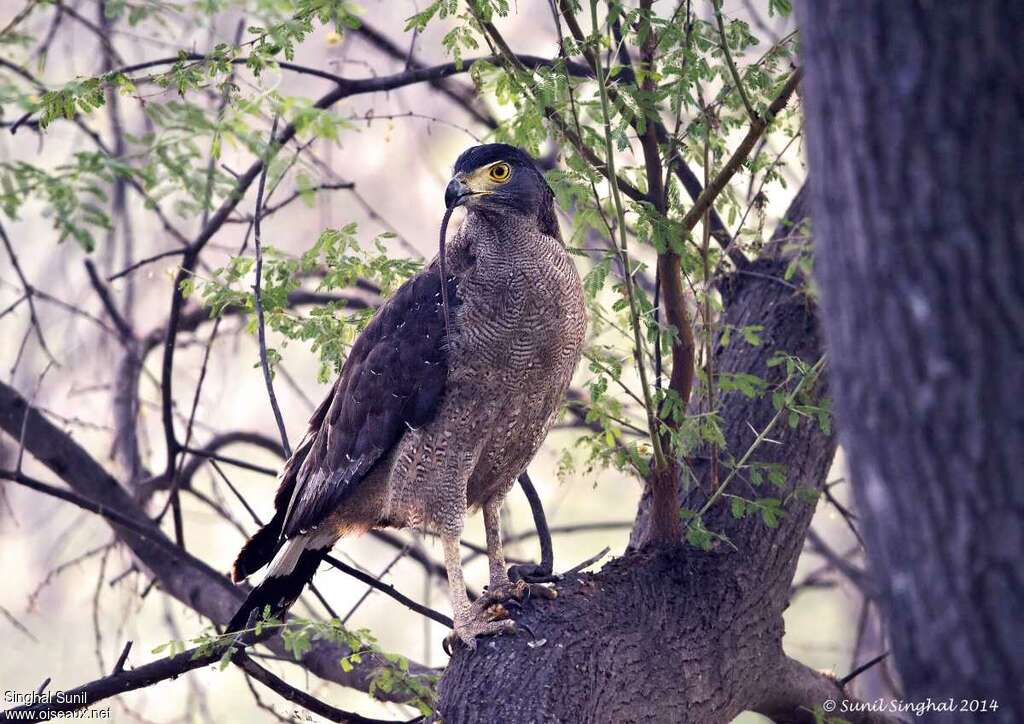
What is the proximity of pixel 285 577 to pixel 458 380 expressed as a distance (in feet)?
3.26

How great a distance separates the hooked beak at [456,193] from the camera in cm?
347

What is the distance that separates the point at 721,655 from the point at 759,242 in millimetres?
1464

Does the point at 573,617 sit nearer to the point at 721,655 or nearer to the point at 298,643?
the point at 721,655

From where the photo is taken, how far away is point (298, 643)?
3174 millimetres

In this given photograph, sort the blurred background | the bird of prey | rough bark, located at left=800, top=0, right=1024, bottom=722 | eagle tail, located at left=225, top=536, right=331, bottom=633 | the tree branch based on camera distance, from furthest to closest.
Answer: the blurred background
the tree branch
eagle tail, located at left=225, top=536, right=331, bottom=633
the bird of prey
rough bark, located at left=800, top=0, right=1024, bottom=722

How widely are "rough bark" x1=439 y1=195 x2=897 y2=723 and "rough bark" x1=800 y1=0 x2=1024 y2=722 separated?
145 cm

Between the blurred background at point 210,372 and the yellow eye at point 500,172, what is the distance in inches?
8.0

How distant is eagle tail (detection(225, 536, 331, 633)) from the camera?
12.6ft

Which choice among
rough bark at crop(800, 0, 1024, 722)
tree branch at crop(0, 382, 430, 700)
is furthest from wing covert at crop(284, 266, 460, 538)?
rough bark at crop(800, 0, 1024, 722)

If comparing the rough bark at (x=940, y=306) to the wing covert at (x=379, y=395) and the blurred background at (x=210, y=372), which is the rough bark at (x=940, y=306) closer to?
the blurred background at (x=210, y=372)

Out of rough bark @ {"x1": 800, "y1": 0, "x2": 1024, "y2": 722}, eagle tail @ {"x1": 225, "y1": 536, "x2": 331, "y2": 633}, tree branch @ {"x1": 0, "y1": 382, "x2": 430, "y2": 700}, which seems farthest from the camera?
tree branch @ {"x1": 0, "y1": 382, "x2": 430, "y2": 700}

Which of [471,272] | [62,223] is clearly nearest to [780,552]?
[471,272]

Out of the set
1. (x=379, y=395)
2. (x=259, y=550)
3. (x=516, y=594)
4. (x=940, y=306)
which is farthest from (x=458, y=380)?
(x=940, y=306)

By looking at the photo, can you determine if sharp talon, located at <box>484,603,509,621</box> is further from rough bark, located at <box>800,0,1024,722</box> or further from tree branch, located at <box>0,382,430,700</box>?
rough bark, located at <box>800,0,1024,722</box>
